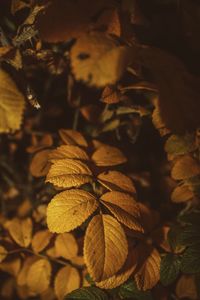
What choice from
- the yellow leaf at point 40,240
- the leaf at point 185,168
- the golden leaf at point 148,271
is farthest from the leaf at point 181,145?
the yellow leaf at point 40,240

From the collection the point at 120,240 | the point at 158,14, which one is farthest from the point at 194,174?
the point at 158,14

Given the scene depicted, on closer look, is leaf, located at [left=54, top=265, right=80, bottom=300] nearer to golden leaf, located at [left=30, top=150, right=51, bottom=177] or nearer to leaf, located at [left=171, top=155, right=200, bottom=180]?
golden leaf, located at [left=30, top=150, right=51, bottom=177]

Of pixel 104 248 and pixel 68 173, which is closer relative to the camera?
pixel 104 248

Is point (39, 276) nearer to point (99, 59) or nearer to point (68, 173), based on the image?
point (68, 173)

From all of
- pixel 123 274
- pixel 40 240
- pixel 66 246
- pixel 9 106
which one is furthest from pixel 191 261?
pixel 9 106

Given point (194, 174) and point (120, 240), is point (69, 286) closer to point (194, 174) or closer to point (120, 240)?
point (120, 240)
